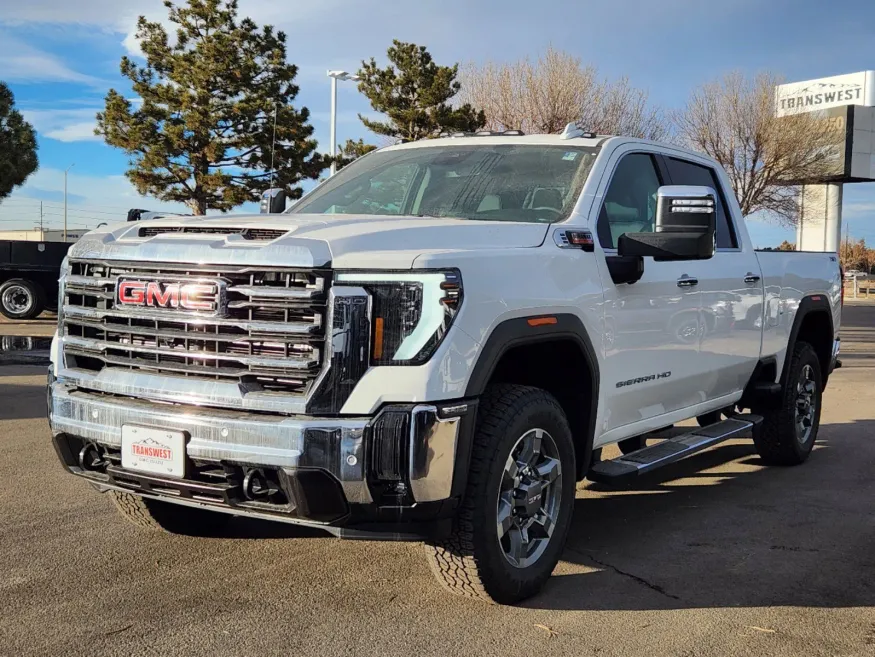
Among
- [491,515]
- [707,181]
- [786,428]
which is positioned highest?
[707,181]

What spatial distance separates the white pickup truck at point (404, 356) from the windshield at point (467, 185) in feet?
0.06

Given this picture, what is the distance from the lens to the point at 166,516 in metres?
4.51

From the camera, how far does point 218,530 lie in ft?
15.5

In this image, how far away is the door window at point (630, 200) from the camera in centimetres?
453

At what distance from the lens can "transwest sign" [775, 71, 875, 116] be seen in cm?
3797

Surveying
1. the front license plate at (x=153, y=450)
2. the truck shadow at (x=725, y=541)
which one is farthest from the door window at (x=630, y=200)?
the front license plate at (x=153, y=450)

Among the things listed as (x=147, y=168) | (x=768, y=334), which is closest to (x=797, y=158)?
(x=147, y=168)

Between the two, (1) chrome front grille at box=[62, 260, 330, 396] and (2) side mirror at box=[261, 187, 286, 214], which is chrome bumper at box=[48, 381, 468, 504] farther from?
(2) side mirror at box=[261, 187, 286, 214]

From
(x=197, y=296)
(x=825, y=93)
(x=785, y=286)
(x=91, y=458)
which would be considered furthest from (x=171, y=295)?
(x=825, y=93)

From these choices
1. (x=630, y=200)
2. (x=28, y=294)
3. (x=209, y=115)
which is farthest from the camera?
(x=209, y=115)

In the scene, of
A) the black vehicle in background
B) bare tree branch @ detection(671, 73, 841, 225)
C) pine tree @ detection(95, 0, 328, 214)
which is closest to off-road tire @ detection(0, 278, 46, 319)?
the black vehicle in background

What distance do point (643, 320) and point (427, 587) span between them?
167 centimetres

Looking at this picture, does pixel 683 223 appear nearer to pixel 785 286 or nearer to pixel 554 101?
pixel 785 286

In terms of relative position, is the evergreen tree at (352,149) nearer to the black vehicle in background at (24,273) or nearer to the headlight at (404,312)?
the black vehicle in background at (24,273)
